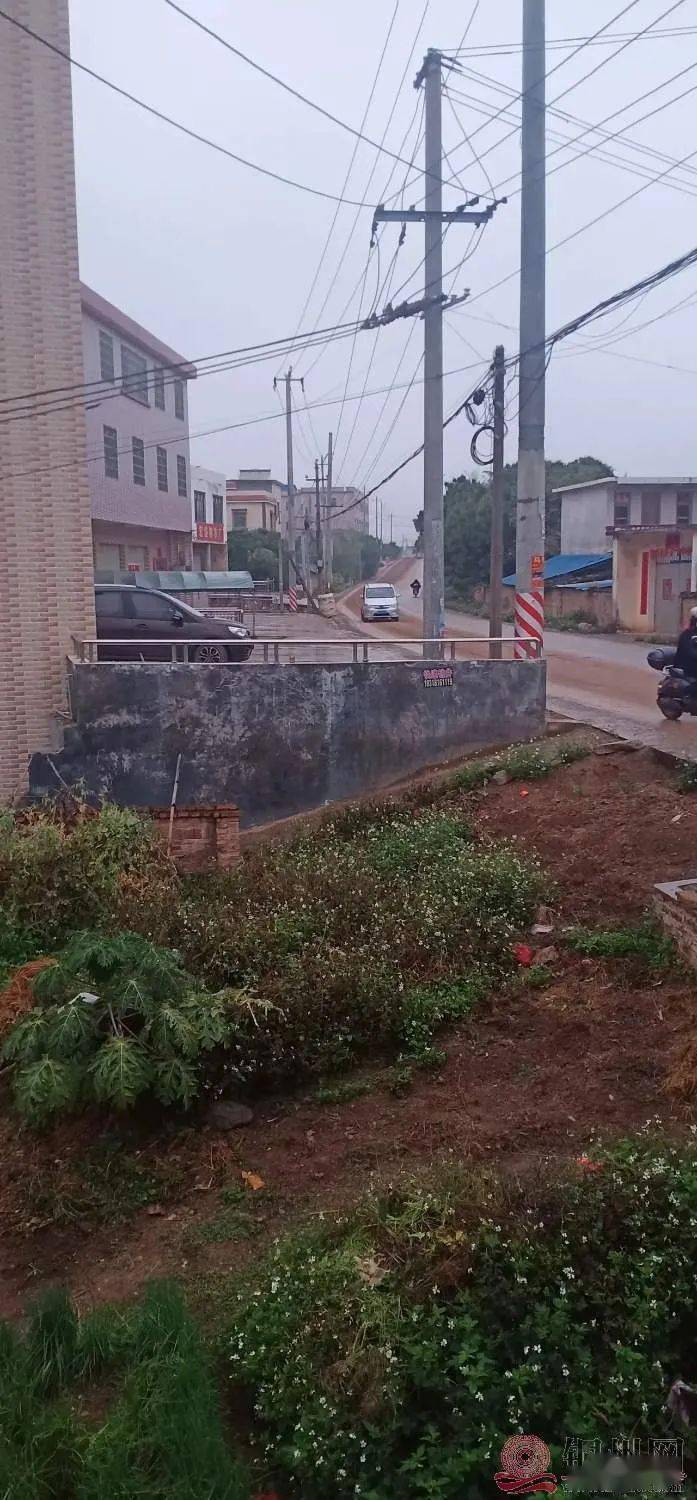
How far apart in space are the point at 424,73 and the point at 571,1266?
1619cm

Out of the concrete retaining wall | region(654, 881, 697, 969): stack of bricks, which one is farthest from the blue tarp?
region(654, 881, 697, 969): stack of bricks

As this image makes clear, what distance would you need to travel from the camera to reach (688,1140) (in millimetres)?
4418

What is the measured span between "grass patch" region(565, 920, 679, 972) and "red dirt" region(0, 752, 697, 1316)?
0.36 feet

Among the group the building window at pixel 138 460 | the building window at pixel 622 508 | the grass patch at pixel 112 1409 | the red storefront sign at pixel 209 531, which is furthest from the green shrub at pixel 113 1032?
the red storefront sign at pixel 209 531

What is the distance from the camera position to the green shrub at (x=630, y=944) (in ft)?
22.0

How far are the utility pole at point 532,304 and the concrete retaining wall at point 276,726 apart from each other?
137 cm

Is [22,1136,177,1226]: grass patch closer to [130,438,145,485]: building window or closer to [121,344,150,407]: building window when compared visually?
[121,344,150,407]: building window

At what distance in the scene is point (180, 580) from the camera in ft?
93.5

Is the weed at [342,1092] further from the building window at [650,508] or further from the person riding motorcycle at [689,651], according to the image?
the building window at [650,508]

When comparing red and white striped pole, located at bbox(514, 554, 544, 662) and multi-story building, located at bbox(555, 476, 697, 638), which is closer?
red and white striped pole, located at bbox(514, 554, 544, 662)

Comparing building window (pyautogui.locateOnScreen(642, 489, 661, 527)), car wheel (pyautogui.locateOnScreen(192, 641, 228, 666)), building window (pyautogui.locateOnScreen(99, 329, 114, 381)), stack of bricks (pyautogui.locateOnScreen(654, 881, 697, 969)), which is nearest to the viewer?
stack of bricks (pyautogui.locateOnScreen(654, 881, 697, 969))

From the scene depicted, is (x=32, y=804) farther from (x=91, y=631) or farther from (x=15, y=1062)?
(x=15, y=1062)

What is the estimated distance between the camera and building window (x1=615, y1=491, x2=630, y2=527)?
37.7 metres

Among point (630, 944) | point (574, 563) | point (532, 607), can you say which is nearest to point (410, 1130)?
point (630, 944)
